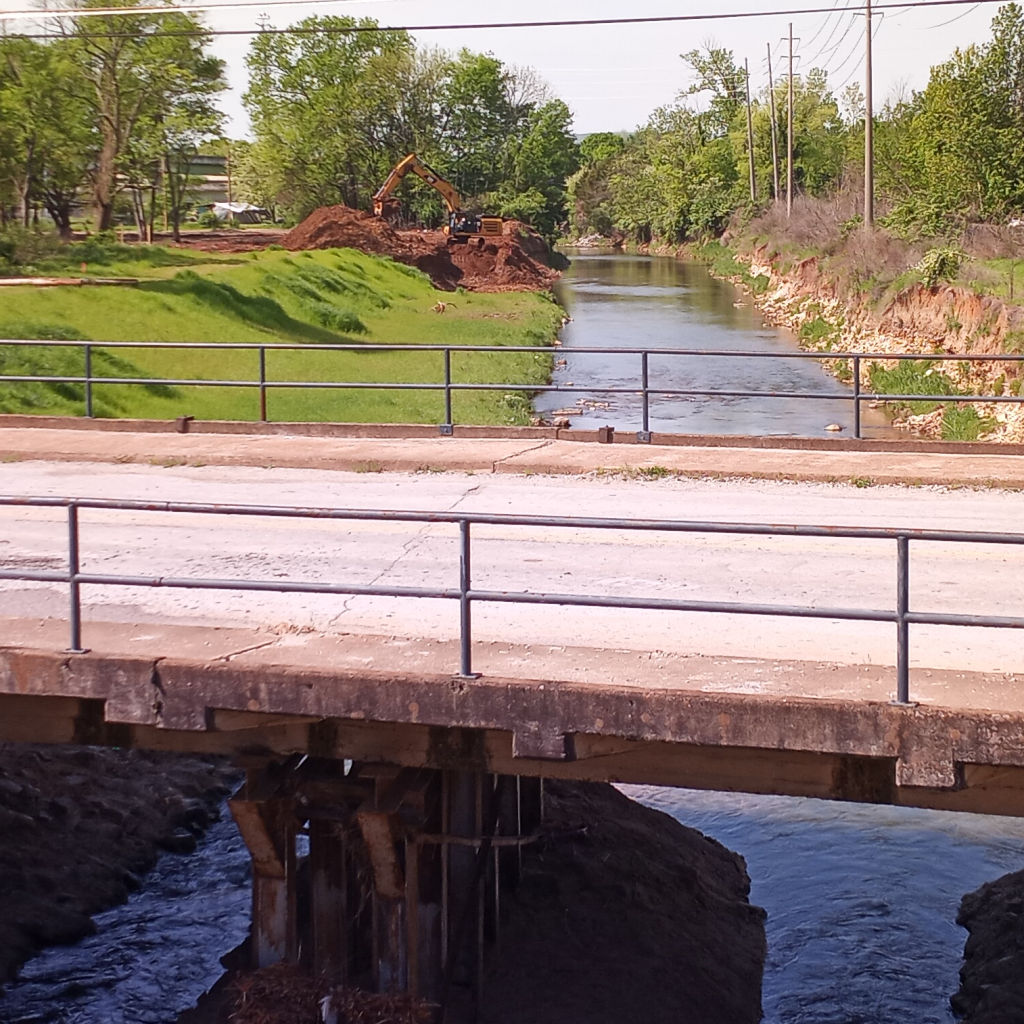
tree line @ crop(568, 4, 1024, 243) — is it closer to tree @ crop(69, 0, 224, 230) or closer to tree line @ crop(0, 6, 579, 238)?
tree line @ crop(0, 6, 579, 238)

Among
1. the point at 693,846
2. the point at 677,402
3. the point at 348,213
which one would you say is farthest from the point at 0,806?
the point at 348,213

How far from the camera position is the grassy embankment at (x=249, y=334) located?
92.8 ft

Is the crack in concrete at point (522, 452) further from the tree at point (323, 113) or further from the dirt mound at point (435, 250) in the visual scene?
the tree at point (323, 113)

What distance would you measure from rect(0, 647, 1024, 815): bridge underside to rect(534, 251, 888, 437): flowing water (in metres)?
8.31

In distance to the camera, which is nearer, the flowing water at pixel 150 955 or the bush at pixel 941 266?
the flowing water at pixel 150 955

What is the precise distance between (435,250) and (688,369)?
28.5 meters

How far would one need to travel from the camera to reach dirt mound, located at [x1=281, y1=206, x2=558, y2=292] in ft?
220

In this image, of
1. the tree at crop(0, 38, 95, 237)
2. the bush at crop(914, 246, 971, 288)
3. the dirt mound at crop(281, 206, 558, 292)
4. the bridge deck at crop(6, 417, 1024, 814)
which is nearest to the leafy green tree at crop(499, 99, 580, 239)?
Result: the dirt mound at crop(281, 206, 558, 292)

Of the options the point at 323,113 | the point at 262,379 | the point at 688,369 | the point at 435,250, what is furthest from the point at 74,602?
the point at 323,113

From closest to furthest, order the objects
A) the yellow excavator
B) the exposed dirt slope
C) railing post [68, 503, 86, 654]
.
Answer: railing post [68, 503, 86, 654] → the exposed dirt slope → the yellow excavator

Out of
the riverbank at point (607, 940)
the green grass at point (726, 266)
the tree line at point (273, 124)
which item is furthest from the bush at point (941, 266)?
the riverbank at point (607, 940)

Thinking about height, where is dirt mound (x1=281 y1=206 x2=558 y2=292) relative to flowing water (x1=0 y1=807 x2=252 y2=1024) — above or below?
above

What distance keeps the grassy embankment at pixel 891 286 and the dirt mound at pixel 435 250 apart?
11.5 m

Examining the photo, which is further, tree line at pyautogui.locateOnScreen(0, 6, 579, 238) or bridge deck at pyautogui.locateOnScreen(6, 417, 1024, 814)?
tree line at pyautogui.locateOnScreen(0, 6, 579, 238)
